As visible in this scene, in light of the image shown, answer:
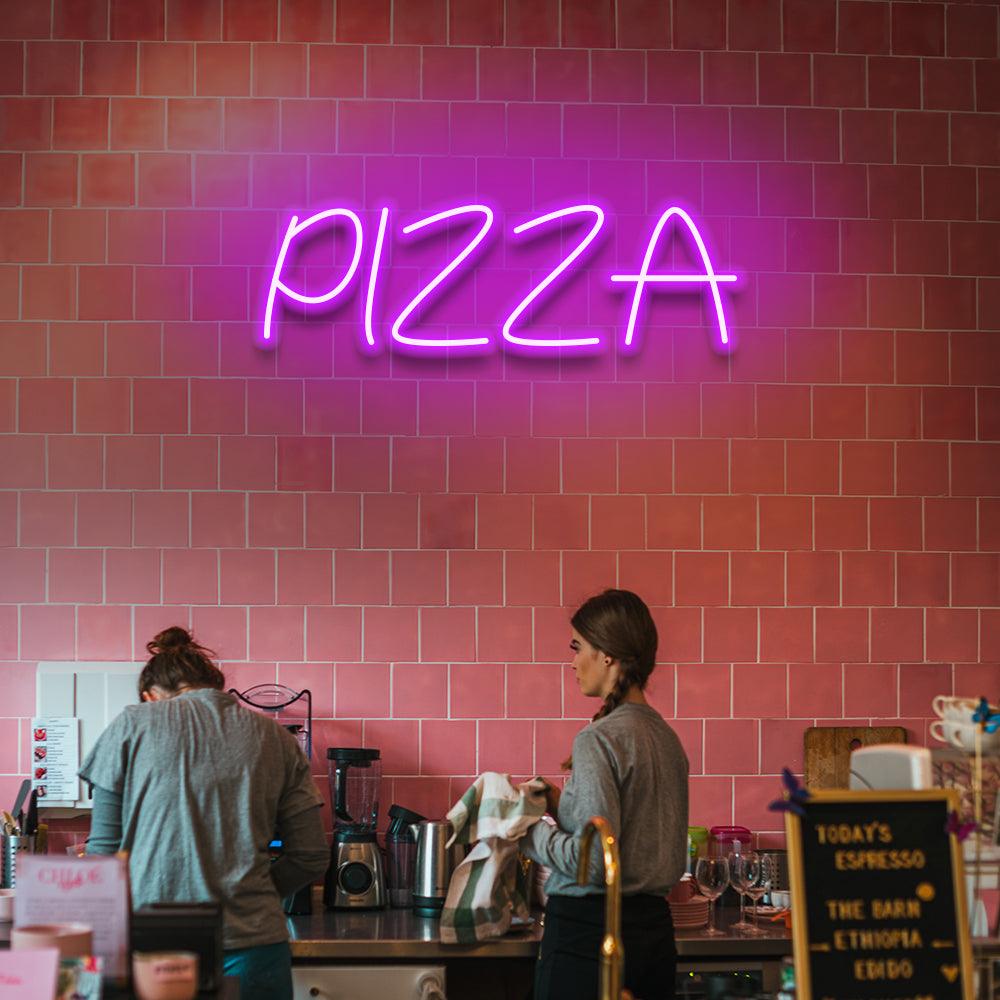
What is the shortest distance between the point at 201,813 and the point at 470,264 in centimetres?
209

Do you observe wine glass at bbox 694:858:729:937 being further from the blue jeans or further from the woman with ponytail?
the blue jeans

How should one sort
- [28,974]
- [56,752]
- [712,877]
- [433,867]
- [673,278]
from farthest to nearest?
[673,278] → [56,752] → [433,867] → [712,877] → [28,974]

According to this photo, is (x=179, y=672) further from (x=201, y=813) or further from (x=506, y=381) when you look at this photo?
(x=506, y=381)

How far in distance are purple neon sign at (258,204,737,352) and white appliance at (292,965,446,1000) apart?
6.29 ft

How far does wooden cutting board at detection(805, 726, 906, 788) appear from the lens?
434 centimetres

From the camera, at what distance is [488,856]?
3.54 meters

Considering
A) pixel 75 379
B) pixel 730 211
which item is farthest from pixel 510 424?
pixel 75 379

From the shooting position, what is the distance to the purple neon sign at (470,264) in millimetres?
4383

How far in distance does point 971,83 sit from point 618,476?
1797 millimetres

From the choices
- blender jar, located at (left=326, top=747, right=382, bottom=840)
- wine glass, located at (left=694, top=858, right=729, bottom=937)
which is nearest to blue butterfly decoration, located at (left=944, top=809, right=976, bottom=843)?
wine glass, located at (left=694, top=858, right=729, bottom=937)

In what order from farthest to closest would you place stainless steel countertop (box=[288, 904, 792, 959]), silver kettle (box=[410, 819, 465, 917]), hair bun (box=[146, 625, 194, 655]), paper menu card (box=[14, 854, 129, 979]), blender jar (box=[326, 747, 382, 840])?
blender jar (box=[326, 747, 382, 840])
silver kettle (box=[410, 819, 465, 917])
hair bun (box=[146, 625, 194, 655])
stainless steel countertop (box=[288, 904, 792, 959])
paper menu card (box=[14, 854, 129, 979])

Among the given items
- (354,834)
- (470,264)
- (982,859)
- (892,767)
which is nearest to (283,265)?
(470,264)

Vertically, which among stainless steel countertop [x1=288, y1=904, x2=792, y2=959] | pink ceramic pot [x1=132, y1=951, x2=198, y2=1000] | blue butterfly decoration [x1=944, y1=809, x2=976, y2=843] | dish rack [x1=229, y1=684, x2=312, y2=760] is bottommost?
stainless steel countertop [x1=288, y1=904, x2=792, y2=959]

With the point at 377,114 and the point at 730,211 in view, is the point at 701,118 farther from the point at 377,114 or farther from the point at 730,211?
the point at 377,114
